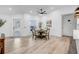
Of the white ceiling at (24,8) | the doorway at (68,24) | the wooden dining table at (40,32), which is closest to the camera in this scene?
the white ceiling at (24,8)

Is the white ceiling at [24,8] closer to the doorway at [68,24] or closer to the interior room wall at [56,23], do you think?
the interior room wall at [56,23]

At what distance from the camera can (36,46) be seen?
3500 mm

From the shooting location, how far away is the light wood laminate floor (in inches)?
136

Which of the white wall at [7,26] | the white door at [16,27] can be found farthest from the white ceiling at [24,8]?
the white door at [16,27]

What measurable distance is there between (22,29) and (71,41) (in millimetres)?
1580

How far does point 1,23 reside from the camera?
338 cm

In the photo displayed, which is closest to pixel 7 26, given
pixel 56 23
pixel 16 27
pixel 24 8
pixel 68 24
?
pixel 16 27

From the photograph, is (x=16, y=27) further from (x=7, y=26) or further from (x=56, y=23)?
(x=56, y=23)

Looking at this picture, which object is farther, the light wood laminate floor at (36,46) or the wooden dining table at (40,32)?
the wooden dining table at (40,32)

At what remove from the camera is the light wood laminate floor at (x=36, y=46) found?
344cm

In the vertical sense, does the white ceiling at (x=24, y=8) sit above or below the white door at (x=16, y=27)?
above

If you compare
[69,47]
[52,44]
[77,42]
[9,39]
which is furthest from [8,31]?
[77,42]

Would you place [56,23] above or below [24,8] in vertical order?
below
